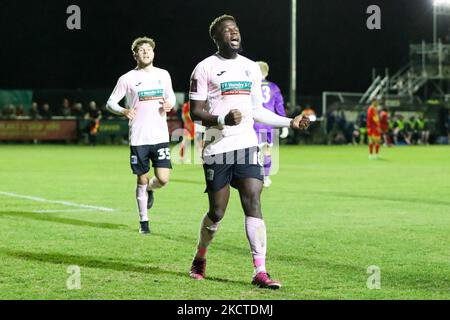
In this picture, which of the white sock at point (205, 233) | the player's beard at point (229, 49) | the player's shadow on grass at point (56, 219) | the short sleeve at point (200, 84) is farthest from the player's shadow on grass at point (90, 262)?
the player's shadow on grass at point (56, 219)

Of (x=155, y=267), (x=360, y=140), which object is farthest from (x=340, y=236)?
(x=360, y=140)

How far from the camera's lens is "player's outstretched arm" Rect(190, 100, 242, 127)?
25.6 ft

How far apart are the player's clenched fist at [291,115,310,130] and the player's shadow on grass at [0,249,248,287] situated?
142 centimetres

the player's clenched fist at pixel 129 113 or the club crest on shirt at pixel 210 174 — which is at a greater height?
the player's clenched fist at pixel 129 113

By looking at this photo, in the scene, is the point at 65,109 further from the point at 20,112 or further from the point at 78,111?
the point at 20,112

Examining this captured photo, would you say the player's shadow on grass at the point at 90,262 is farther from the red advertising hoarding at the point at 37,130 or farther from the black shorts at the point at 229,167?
the red advertising hoarding at the point at 37,130

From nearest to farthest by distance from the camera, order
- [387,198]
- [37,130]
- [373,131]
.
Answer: [387,198] < [373,131] < [37,130]

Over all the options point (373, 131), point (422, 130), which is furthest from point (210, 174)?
point (422, 130)

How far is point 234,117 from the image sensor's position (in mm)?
7785

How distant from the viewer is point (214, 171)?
816 cm

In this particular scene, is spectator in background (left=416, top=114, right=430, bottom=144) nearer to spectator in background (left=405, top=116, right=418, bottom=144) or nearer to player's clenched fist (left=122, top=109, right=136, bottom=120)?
spectator in background (left=405, top=116, right=418, bottom=144)

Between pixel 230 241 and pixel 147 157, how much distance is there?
2.01m

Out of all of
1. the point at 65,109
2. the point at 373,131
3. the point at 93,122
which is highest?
the point at 65,109

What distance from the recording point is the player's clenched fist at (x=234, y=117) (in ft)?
25.5
